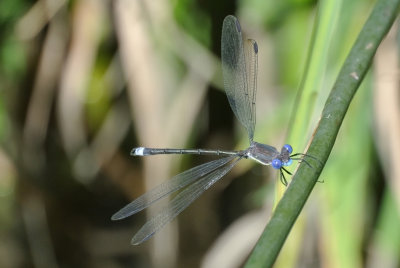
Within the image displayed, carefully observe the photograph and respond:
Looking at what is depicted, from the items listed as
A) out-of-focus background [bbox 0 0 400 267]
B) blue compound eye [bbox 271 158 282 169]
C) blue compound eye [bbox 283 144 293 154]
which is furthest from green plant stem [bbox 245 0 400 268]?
out-of-focus background [bbox 0 0 400 267]

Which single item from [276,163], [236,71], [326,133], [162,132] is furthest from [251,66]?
[326,133]

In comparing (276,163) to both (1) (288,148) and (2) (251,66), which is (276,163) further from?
(2) (251,66)

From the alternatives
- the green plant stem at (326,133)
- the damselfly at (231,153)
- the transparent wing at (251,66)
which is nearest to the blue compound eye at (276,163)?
the damselfly at (231,153)

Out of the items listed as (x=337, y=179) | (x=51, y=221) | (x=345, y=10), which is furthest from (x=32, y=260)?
(x=345, y=10)

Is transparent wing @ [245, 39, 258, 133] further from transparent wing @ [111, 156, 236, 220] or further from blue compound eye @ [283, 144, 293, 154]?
blue compound eye @ [283, 144, 293, 154]

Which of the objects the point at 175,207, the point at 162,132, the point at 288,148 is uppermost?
the point at 162,132
